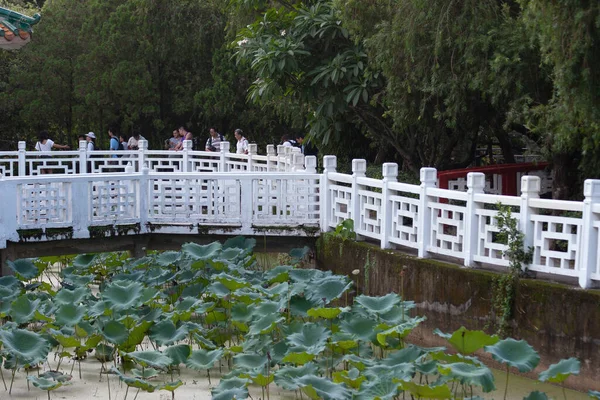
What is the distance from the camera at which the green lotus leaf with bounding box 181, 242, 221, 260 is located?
10.8m

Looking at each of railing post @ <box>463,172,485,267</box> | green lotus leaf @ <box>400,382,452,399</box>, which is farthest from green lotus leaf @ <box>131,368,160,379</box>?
railing post @ <box>463,172,485,267</box>

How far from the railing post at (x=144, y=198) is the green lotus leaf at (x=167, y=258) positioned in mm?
1219

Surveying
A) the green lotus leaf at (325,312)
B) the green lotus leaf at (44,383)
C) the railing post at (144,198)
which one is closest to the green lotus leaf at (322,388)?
the green lotus leaf at (325,312)

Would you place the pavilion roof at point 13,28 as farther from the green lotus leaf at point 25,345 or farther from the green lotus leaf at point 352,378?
the green lotus leaf at point 352,378

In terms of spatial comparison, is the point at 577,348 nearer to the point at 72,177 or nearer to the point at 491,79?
the point at 491,79


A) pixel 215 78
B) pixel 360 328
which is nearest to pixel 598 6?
pixel 360 328

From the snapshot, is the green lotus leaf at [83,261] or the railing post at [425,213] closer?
the railing post at [425,213]

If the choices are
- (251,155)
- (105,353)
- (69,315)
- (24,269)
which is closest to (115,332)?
(105,353)

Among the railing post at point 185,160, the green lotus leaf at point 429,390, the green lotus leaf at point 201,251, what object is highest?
the railing post at point 185,160

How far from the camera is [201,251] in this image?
11.0 meters

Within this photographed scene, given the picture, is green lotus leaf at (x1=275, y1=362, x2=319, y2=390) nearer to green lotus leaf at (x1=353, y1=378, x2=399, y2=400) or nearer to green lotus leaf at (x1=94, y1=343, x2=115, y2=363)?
green lotus leaf at (x1=353, y1=378, x2=399, y2=400)

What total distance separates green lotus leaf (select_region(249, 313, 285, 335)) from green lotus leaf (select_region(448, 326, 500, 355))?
1.68m

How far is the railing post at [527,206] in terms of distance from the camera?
8695 millimetres

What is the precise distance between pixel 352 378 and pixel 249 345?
4.53 ft
